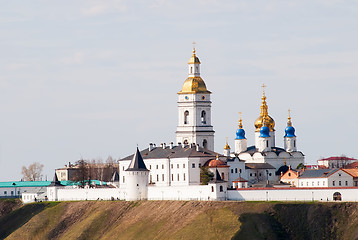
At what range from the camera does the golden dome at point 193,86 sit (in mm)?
124125

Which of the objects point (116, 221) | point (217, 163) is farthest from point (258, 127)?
point (116, 221)

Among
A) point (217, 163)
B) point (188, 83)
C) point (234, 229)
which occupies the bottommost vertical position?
point (234, 229)

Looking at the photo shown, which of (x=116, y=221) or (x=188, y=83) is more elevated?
(x=188, y=83)

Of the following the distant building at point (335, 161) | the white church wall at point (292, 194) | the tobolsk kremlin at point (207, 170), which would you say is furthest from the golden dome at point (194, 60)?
the distant building at point (335, 161)

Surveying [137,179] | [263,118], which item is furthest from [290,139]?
[137,179]

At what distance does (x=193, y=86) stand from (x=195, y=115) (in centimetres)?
354

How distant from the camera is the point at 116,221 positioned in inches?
4338

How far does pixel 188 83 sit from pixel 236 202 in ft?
93.3

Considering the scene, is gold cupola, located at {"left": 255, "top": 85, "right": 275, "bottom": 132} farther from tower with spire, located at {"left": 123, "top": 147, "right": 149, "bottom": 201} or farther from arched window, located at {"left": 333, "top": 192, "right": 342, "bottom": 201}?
arched window, located at {"left": 333, "top": 192, "right": 342, "bottom": 201}

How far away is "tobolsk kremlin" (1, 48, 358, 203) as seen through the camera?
103438 mm

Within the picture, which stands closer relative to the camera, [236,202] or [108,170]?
[236,202]

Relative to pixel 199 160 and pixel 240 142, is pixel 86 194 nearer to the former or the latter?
pixel 199 160

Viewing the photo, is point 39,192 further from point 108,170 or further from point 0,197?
point 108,170

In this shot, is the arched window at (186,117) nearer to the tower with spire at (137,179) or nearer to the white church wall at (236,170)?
the white church wall at (236,170)
